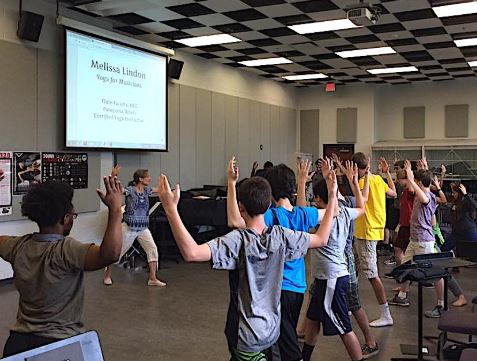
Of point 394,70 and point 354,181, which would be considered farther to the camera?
point 394,70

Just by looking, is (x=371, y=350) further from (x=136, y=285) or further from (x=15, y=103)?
(x=15, y=103)

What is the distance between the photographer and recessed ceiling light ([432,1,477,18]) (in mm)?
6695

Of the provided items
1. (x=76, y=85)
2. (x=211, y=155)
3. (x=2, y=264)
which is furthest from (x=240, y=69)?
(x=2, y=264)

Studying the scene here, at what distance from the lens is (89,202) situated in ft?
24.4

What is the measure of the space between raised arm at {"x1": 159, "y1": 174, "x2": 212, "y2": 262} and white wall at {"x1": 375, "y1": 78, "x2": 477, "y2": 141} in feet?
38.9

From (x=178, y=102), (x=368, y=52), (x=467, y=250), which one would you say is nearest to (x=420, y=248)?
(x=467, y=250)

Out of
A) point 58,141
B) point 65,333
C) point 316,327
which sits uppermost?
point 58,141

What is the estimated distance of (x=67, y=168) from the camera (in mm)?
7000

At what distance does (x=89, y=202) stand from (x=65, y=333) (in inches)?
225

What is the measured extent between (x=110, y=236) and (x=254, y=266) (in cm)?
65

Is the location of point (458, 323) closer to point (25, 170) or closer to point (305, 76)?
point (25, 170)

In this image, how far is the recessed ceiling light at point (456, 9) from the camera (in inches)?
264

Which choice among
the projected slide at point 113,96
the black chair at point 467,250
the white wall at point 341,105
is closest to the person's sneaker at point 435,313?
the black chair at point 467,250

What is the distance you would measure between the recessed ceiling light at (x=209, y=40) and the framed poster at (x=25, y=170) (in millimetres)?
3447
